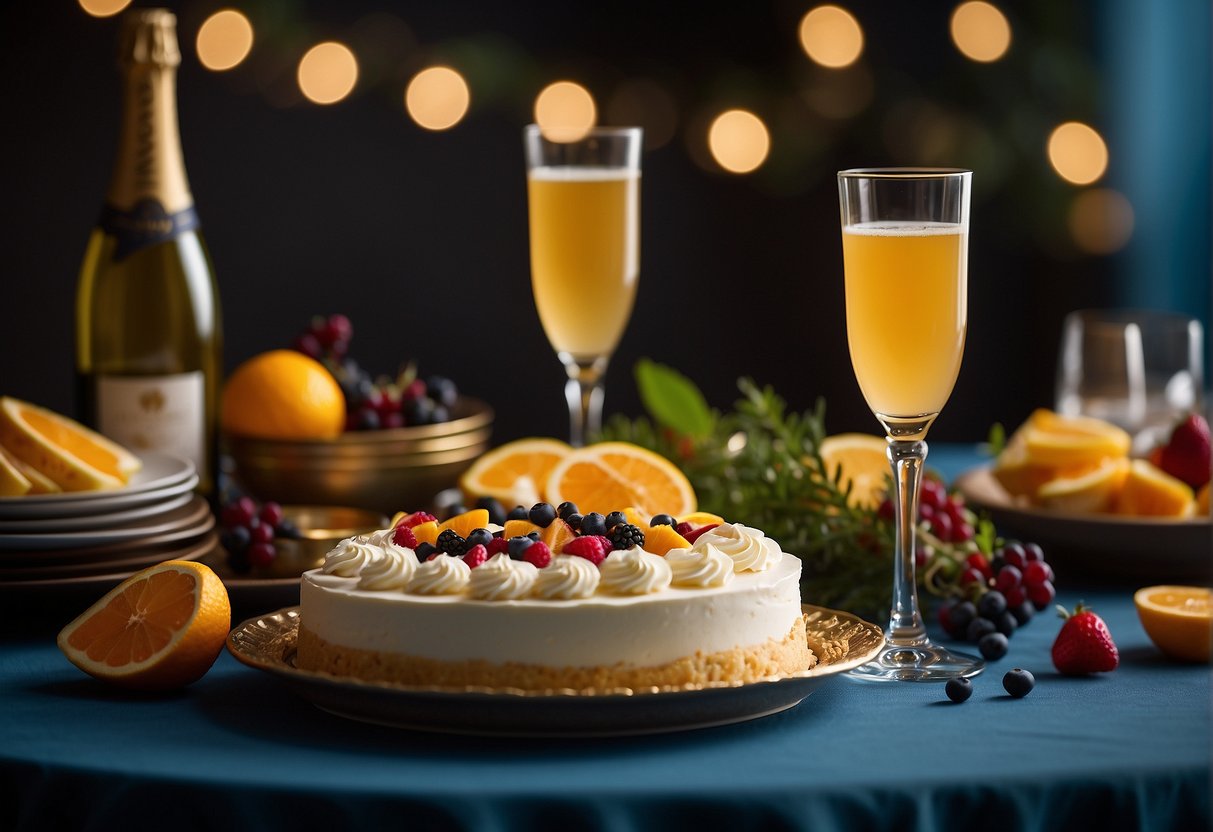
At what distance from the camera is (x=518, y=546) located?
1396mm

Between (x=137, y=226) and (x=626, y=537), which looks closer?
(x=626, y=537)

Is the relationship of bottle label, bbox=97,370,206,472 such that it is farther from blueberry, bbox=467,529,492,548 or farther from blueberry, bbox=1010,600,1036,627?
blueberry, bbox=1010,600,1036,627

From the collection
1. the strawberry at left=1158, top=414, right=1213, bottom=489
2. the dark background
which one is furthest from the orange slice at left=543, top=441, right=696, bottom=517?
the dark background

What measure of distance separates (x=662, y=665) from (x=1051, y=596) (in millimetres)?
648

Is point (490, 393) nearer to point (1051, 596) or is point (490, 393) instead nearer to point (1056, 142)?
point (1056, 142)

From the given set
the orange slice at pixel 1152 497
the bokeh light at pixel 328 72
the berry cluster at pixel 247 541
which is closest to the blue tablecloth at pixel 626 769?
the berry cluster at pixel 247 541

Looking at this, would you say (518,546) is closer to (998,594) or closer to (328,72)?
(998,594)

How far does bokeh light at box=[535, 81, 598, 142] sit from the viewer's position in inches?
185

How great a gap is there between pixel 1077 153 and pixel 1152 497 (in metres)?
2.91

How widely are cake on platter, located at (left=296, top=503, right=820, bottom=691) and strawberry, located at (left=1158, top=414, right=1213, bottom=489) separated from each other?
0.92m

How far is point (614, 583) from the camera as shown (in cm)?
133

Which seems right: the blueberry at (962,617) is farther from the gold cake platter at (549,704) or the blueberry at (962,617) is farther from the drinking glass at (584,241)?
the drinking glass at (584,241)

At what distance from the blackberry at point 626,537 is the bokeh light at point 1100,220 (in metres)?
3.59

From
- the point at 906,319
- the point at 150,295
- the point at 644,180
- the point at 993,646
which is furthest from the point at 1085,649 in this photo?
the point at 644,180
